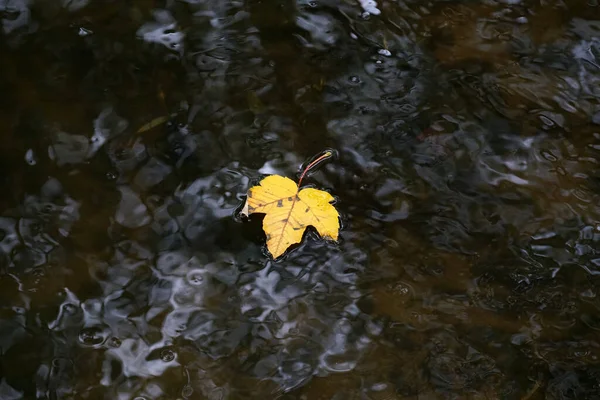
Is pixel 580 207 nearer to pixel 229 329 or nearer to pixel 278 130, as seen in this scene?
pixel 278 130

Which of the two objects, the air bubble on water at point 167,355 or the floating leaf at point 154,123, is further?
the floating leaf at point 154,123

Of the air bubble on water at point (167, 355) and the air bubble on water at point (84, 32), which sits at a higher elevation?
the air bubble on water at point (84, 32)

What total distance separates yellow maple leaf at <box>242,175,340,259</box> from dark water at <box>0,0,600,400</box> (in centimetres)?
6

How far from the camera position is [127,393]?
73.9 inches

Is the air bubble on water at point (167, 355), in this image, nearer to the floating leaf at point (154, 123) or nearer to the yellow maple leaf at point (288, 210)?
the yellow maple leaf at point (288, 210)

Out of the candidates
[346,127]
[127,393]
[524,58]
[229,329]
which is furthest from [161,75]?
[524,58]

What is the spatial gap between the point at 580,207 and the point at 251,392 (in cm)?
137

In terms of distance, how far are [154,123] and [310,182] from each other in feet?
2.16

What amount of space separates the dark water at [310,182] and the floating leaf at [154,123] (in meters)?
0.02

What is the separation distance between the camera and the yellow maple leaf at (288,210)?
6.91 feet

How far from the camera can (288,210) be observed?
213 cm

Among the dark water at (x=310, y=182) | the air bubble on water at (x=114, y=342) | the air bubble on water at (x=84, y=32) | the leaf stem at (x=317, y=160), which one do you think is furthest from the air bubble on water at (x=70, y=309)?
the air bubble on water at (x=84, y=32)

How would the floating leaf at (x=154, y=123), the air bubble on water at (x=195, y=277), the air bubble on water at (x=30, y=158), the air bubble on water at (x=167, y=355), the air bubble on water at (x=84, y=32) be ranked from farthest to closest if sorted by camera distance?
the air bubble on water at (x=84, y=32)
the floating leaf at (x=154, y=123)
the air bubble on water at (x=30, y=158)
the air bubble on water at (x=195, y=277)
the air bubble on water at (x=167, y=355)

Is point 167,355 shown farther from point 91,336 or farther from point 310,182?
point 310,182
